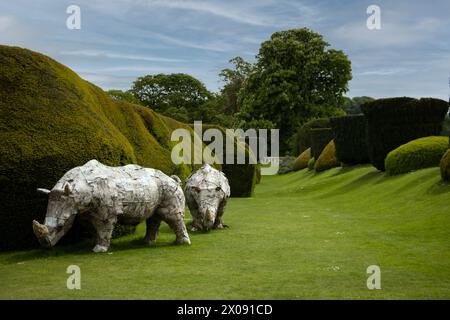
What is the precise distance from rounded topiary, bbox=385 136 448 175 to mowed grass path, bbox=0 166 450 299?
18.8 ft

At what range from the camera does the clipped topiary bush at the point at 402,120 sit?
24.9 m

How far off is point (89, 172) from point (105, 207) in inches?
28.0

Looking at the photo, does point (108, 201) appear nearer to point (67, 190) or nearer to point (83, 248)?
point (67, 190)

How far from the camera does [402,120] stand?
25125 mm

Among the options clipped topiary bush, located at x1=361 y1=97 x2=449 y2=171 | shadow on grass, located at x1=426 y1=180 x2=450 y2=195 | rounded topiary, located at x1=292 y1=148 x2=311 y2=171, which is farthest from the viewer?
rounded topiary, located at x1=292 y1=148 x2=311 y2=171

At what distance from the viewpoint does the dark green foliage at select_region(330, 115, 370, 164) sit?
3036 cm

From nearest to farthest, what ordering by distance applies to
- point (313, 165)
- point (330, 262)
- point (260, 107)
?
point (330, 262)
point (313, 165)
point (260, 107)

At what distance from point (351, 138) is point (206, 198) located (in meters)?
19.5

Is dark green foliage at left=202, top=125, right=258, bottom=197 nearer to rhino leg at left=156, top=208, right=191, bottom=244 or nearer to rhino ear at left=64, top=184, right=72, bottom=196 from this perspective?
rhino leg at left=156, top=208, right=191, bottom=244

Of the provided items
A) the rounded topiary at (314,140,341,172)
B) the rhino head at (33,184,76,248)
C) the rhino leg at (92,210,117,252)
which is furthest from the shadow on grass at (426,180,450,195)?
the rounded topiary at (314,140,341,172)

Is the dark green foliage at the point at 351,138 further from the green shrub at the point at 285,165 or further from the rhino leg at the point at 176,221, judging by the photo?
the rhino leg at the point at 176,221
